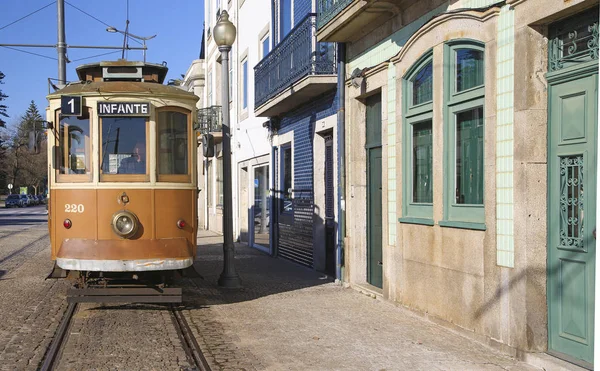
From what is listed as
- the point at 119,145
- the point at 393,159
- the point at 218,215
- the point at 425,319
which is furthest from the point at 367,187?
the point at 218,215

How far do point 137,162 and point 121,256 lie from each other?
1.28 meters

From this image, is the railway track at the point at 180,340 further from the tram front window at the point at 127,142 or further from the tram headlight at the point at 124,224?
the tram front window at the point at 127,142

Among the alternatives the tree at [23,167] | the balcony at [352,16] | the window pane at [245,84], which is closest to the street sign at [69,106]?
the balcony at [352,16]

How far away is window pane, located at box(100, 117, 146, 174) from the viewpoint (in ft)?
31.3

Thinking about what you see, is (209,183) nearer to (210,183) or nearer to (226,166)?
(210,183)

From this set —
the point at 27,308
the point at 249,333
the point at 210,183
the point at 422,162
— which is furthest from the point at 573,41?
the point at 210,183

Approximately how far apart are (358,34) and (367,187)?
8.33ft

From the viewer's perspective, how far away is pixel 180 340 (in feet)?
26.2

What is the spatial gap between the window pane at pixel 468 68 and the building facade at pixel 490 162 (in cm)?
2

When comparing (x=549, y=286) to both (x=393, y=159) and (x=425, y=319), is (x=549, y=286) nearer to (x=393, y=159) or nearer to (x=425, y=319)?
(x=425, y=319)

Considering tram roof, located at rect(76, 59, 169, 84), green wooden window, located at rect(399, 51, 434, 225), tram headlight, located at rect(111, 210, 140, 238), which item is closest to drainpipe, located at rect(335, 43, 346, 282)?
green wooden window, located at rect(399, 51, 434, 225)

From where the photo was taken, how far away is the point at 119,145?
9570mm

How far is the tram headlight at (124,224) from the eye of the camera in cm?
928

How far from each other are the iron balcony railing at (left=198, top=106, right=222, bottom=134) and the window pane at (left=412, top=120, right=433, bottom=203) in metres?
18.6
